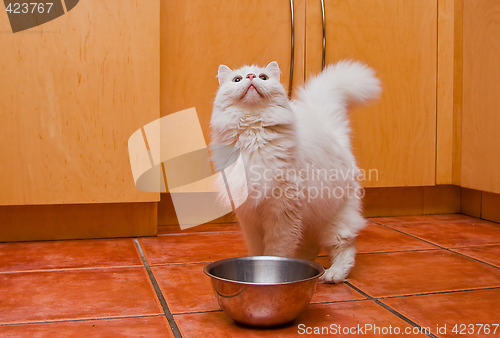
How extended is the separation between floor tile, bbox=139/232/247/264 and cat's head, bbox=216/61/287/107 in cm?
65

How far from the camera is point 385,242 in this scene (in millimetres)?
2160

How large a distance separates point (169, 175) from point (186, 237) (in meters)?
0.28

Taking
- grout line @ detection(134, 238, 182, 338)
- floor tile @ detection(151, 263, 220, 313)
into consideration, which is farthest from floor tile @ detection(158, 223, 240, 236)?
floor tile @ detection(151, 263, 220, 313)

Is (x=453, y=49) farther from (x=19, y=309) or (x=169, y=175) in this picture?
(x=19, y=309)

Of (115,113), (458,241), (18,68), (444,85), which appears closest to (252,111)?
(115,113)

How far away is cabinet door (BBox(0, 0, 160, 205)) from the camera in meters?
2.01

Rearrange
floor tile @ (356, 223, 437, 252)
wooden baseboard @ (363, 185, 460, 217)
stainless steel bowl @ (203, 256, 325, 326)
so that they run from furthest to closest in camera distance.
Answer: wooden baseboard @ (363, 185, 460, 217), floor tile @ (356, 223, 437, 252), stainless steel bowl @ (203, 256, 325, 326)

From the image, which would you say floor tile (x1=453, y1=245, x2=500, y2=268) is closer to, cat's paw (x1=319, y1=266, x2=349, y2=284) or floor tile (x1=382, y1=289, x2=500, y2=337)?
floor tile (x1=382, y1=289, x2=500, y2=337)

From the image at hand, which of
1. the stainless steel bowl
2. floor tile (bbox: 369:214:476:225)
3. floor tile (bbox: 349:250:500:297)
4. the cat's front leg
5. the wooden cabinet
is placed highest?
the wooden cabinet

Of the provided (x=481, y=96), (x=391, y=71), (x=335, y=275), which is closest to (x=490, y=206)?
(x=481, y=96)

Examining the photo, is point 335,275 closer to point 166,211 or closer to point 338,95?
point 338,95

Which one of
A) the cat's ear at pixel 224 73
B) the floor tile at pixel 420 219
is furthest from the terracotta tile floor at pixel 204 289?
the cat's ear at pixel 224 73

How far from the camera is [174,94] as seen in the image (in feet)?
7.64

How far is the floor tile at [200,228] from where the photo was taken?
2.38 m
